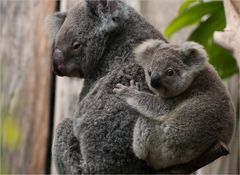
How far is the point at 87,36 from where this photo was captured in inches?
151

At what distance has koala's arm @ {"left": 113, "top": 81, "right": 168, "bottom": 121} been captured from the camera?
3.54 metres

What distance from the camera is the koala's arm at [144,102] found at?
354 centimetres

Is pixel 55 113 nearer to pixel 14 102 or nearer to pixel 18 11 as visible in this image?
pixel 14 102

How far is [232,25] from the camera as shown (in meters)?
4.74

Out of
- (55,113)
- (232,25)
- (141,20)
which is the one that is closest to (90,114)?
(141,20)

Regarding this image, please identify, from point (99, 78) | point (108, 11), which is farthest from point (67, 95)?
point (108, 11)

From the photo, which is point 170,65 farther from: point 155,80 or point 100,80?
point 100,80

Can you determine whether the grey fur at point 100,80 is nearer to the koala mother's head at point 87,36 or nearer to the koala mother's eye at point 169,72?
the koala mother's head at point 87,36

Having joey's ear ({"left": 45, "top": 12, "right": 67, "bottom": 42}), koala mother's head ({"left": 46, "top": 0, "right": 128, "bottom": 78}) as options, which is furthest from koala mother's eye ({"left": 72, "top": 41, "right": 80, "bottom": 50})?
joey's ear ({"left": 45, "top": 12, "right": 67, "bottom": 42})

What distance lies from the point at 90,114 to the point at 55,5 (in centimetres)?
325

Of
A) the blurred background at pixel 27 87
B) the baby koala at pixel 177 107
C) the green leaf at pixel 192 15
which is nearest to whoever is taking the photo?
the baby koala at pixel 177 107

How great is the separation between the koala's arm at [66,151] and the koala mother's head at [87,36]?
1.09 ft

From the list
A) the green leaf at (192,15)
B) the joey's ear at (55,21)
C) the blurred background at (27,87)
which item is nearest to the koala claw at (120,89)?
the joey's ear at (55,21)

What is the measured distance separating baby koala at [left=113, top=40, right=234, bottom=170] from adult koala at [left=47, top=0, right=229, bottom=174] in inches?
3.8
